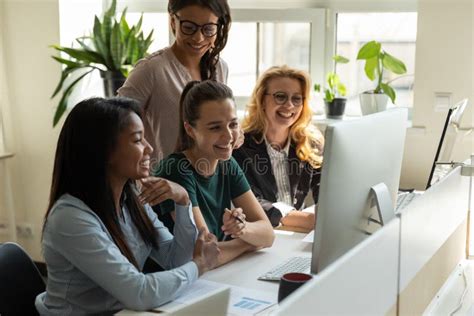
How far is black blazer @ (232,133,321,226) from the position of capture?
244 cm

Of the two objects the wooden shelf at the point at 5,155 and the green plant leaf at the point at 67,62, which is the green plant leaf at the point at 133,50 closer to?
the green plant leaf at the point at 67,62

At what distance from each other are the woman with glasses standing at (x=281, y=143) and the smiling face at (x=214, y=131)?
51 centimetres

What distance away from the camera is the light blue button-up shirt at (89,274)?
4.68ft

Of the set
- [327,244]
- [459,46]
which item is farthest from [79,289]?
[459,46]

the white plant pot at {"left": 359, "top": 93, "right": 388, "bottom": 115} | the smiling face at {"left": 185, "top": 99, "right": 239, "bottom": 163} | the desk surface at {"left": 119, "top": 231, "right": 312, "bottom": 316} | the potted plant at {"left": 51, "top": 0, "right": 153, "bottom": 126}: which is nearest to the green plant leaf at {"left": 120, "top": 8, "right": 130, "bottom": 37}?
the potted plant at {"left": 51, "top": 0, "right": 153, "bottom": 126}

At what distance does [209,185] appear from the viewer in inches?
77.2

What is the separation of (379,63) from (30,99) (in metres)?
1.99

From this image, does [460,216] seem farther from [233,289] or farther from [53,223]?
[53,223]

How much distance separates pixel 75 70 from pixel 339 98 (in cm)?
150

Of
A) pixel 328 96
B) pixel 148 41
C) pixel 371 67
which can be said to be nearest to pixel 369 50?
pixel 371 67

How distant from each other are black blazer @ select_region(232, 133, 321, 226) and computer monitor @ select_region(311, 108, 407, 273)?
985mm

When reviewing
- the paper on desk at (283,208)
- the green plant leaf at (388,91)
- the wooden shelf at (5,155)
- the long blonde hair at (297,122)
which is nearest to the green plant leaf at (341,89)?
the green plant leaf at (388,91)

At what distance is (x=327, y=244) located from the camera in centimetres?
125

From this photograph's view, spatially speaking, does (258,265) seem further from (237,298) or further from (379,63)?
(379,63)
